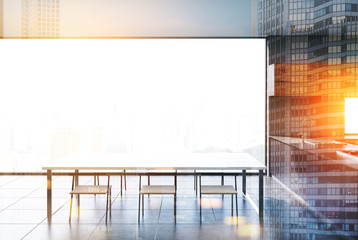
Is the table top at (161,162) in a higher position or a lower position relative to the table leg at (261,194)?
higher

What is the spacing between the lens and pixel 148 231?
281cm

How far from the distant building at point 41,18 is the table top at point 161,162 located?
880mm

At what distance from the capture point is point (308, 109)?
271 centimetres

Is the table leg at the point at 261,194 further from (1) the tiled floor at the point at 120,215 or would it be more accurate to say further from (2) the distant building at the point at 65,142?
(2) the distant building at the point at 65,142

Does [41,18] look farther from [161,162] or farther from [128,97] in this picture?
[161,162]

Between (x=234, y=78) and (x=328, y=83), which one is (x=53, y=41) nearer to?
(x=234, y=78)

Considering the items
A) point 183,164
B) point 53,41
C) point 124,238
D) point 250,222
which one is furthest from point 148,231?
point 53,41

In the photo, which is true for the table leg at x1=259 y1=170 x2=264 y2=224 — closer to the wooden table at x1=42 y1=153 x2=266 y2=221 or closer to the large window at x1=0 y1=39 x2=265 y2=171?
the wooden table at x1=42 y1=153 x2=266 y2=221

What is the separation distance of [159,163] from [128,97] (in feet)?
1.85

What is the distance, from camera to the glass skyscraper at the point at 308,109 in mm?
2412

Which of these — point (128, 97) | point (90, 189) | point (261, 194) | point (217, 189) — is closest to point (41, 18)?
point (128, 97)

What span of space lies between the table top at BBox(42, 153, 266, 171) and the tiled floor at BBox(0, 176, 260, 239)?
0.51ft

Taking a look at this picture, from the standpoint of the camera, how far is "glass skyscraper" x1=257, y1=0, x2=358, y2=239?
7.91ft

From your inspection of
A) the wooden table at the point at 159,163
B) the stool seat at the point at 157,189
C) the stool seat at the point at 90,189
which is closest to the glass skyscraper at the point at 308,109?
the wooden table at the point at 159,163
